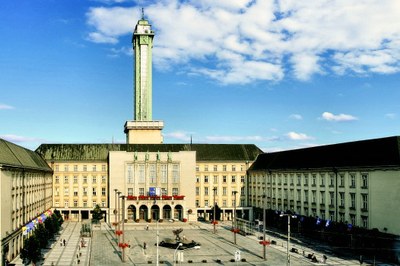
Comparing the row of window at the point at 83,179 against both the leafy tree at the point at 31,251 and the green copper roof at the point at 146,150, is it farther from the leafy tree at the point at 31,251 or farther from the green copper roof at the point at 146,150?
the leafy tree at the point at 31,251

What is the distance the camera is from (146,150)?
125062 mm

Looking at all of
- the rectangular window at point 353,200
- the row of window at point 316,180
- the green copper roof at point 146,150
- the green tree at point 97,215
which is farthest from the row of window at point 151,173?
the rectangular window at point 353,200

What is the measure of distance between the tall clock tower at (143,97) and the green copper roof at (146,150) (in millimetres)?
7887

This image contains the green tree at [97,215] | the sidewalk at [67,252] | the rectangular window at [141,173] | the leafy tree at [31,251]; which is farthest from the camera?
the rectangular window at [141,173]

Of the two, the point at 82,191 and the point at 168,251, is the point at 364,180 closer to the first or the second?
the point at 168,251

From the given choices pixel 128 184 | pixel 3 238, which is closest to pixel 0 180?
pixel 3 238

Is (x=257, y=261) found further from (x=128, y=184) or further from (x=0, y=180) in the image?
(x=128, y=184)

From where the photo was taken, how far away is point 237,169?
133 meters

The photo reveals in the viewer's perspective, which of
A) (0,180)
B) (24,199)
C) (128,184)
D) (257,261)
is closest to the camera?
(0,180)

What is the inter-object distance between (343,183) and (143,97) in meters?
71.0

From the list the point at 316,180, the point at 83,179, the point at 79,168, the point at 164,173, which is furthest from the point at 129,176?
the point at 316,180

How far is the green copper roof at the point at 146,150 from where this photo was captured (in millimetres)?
127000

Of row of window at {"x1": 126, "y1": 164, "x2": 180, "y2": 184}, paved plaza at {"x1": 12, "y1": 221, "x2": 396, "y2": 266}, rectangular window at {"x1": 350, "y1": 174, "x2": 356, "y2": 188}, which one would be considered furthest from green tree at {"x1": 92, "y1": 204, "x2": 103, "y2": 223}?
rectangular window at {"x1": 350, "y1": 174, "x2": 356, "y2": 188}

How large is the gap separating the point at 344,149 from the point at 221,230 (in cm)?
3414
